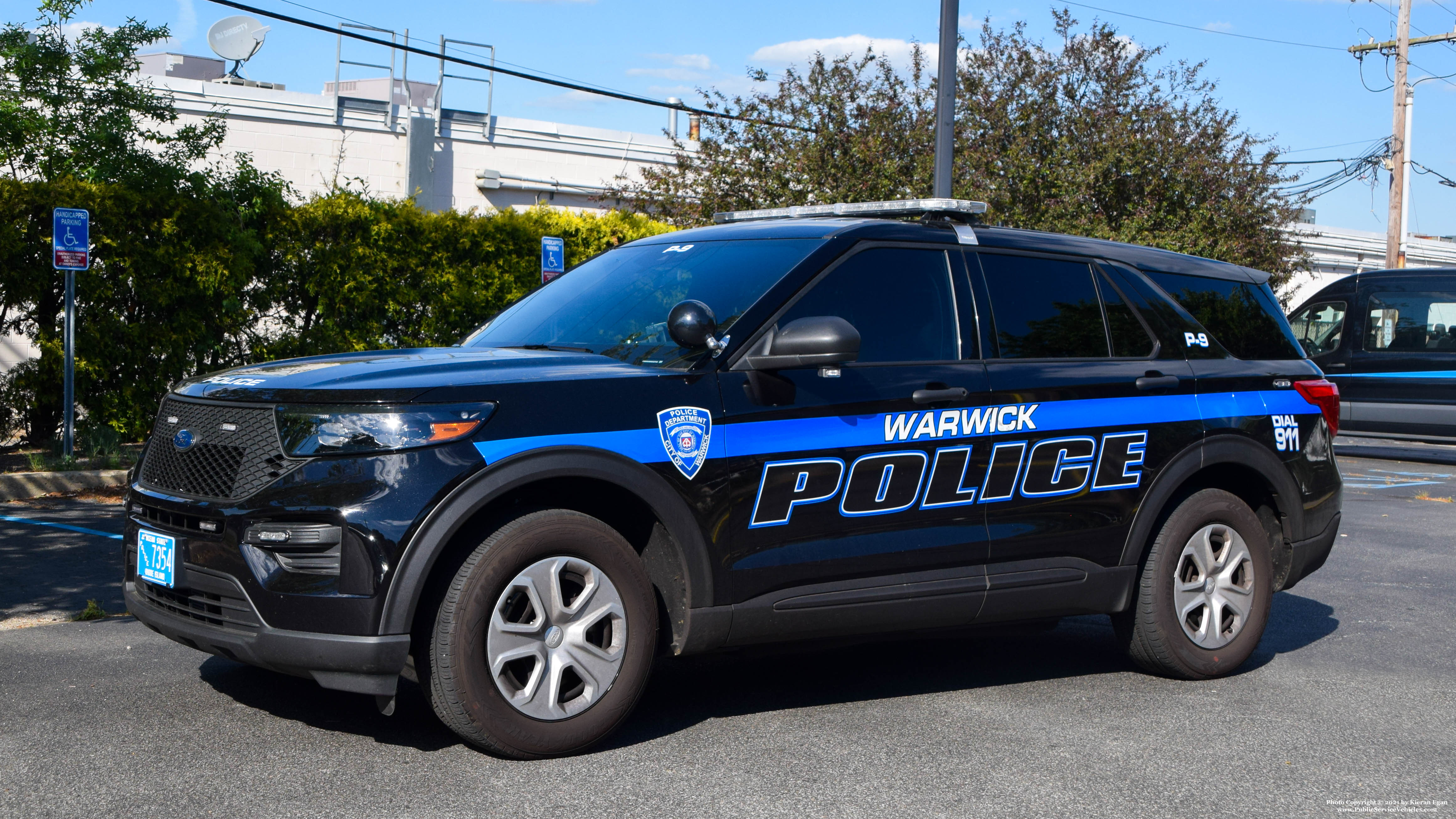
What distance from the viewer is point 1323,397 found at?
20.1ft

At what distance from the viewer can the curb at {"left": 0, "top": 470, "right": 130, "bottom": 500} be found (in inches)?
417

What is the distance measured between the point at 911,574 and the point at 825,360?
89 cm

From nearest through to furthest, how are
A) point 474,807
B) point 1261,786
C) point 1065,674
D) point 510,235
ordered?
point 474,807
point 1261,786
point 1065,674
point 510,235

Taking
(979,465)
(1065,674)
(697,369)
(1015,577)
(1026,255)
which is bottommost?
(1065,674)

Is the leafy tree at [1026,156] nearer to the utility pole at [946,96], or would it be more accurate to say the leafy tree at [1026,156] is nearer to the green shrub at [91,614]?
the utility pole at [946,96]

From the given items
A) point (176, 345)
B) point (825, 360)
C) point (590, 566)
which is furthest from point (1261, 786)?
point (176, 345)

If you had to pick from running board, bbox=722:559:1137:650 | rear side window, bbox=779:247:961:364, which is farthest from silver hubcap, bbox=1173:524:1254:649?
rear side window, bbox=779:247:961:364

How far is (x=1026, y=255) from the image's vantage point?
543 centimetres

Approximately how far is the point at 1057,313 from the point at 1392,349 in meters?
12.2

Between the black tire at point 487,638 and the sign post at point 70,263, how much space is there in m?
8.75

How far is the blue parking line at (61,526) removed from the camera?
886 centimetres

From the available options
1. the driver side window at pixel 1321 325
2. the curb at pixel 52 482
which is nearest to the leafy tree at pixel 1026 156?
the driver side window at pixel 1321 325

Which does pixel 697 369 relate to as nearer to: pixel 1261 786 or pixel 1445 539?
pixel 1261 786

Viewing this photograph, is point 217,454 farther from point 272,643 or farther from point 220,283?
point 220,283
